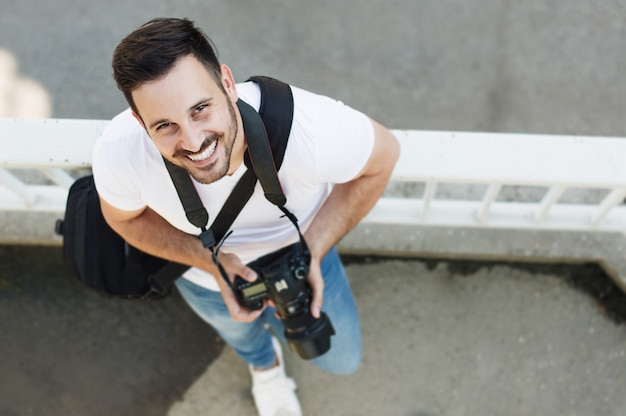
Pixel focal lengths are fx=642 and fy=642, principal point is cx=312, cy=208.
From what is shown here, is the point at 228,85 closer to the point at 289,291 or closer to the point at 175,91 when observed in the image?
the point at 175,91

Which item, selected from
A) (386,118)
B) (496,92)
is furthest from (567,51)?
(386,118)

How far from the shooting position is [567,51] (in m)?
3.36

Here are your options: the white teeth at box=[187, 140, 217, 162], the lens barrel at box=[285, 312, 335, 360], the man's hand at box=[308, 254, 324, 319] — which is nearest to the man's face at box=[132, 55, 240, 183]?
the white teeth at box=[187, 140, 217, 162]

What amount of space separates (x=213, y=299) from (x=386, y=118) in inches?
56.4

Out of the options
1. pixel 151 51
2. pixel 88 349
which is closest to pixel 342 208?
pixel 151 51

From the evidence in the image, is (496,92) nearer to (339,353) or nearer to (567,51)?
(567,51)

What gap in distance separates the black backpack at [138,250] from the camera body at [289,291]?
170 millimetres

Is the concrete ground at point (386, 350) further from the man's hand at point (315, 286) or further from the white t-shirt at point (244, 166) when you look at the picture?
the white t-shirt at point (244, 166)

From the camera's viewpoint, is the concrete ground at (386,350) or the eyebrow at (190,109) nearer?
the eyebrow at (190,109)

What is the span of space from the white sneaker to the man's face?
126 centimetres

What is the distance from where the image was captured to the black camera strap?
169 cm

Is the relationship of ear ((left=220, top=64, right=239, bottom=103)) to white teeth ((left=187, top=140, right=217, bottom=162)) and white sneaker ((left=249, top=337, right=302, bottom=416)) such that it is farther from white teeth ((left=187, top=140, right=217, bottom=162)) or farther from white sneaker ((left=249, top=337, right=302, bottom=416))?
white sneaker ((left=249, top=337, right=302, bottom=416))

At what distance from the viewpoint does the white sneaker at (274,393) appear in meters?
2.66

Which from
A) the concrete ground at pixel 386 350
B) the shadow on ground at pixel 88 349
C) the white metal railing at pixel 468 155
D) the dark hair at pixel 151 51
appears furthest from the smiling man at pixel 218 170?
the shadow on ground at pixel 88 349
